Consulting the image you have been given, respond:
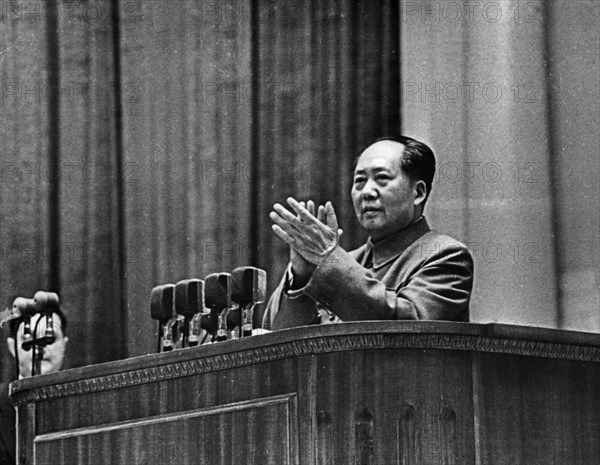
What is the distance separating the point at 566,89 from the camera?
19.4ft

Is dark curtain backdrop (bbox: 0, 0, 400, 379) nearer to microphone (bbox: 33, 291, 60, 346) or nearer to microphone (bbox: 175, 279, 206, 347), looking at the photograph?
microphone (bbox: 33, 291, 60, 346)

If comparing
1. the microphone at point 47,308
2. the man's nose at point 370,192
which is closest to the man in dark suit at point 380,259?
the man's nose at point 370,192

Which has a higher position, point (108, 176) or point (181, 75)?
point (181, 75)

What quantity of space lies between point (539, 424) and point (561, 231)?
2.48m

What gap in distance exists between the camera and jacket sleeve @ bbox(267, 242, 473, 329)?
12.1ft

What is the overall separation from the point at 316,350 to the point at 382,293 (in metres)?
0.42

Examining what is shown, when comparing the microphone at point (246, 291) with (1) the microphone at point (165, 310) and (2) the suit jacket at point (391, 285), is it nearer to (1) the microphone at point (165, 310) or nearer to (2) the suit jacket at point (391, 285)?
(2) the suit jacket at point (391, 285)

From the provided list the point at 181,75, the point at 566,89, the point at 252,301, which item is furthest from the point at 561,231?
the point at 252,301

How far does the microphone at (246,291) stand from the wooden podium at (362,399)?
330 mm

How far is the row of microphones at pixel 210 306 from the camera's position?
3.79m

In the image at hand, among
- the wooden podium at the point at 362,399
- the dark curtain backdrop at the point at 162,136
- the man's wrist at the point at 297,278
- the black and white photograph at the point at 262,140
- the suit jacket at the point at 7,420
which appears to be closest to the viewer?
the wooden podium at the point at 362,399

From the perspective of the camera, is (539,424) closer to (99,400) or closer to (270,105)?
(99,400)

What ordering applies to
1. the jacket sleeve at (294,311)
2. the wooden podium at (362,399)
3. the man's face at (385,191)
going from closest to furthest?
the wooden podium at (362,399)
the jacket sleeve at (294,311)
the man's face at (385,191)

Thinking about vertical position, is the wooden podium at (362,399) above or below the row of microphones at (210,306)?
below
